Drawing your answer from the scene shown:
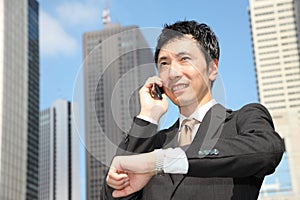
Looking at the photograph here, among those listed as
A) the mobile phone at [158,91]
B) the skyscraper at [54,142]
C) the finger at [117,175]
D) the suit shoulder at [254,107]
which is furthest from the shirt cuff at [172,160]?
the skyscraper at [54,142]

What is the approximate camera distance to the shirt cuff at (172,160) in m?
1.56

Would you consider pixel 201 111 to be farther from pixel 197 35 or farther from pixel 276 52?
pixel 276 52

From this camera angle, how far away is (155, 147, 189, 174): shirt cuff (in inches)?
61.5

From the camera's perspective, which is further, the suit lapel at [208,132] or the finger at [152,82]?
the finger at [152,82]

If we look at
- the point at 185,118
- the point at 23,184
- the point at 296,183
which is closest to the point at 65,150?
the point at 23,184

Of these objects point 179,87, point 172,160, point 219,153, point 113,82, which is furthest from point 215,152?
point 113,82

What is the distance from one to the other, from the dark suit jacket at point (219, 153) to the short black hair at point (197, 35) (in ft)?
0.65

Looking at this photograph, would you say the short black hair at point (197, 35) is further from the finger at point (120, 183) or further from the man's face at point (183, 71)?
the finger at point (120, 183)

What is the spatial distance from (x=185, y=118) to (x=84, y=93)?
1.20 feet

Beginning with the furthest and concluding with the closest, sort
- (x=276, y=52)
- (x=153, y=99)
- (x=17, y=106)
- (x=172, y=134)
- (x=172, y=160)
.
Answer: (x=276, y=52)
(x=17, y=106)
(x=172, y=134)
(x=153, y=99)
(x=172, y=160)

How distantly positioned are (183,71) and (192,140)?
0.23 meters

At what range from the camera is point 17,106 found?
77.4 meters

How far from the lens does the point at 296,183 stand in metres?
77.2

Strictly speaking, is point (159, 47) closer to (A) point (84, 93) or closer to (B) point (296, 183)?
(A) point (84, 93)
